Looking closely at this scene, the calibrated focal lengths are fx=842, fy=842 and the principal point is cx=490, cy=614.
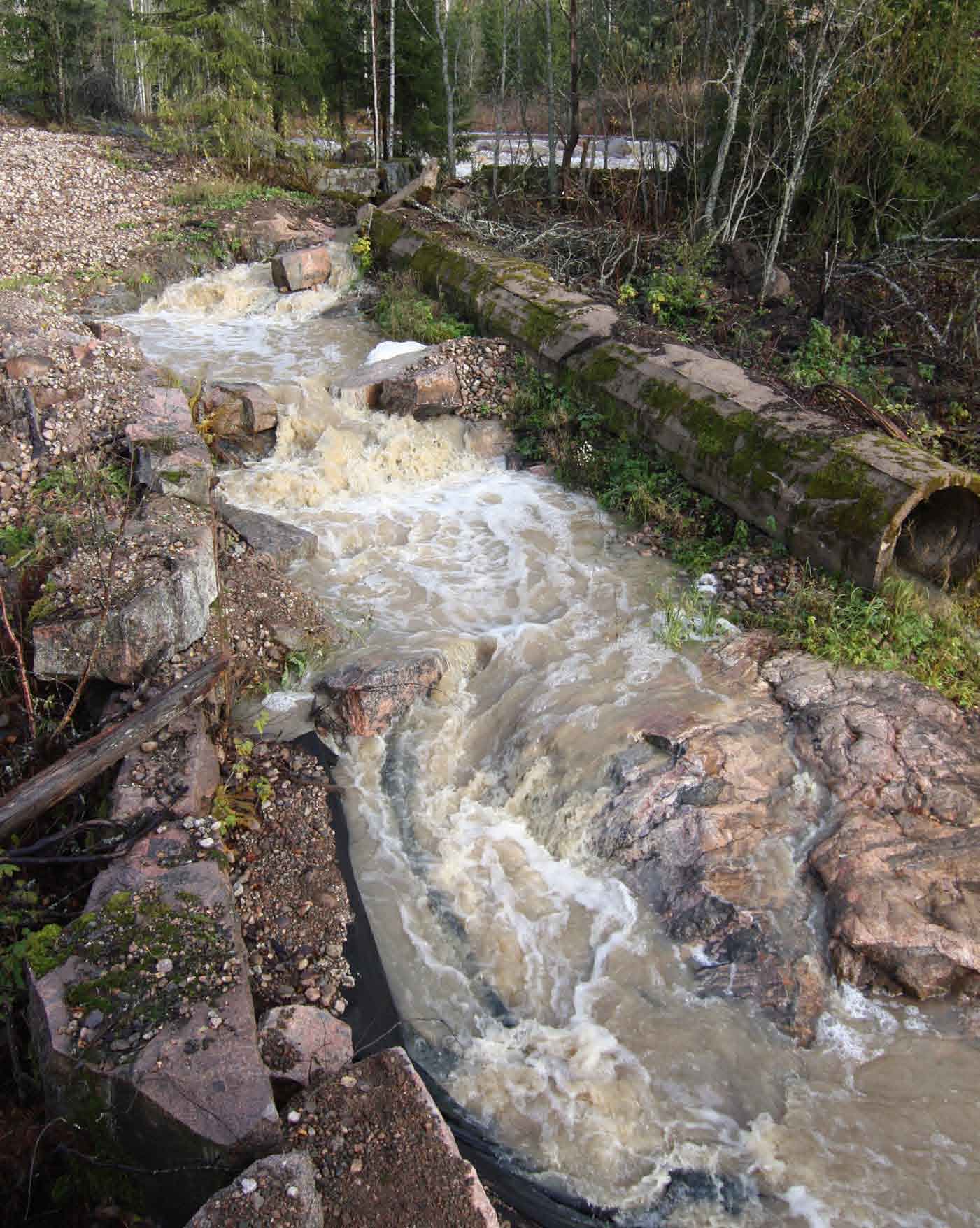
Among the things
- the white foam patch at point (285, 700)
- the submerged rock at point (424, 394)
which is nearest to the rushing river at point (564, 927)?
the white foam patch at point (285, 700)

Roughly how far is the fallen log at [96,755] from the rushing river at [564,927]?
3.31 ft

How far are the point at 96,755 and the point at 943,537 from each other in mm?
5798

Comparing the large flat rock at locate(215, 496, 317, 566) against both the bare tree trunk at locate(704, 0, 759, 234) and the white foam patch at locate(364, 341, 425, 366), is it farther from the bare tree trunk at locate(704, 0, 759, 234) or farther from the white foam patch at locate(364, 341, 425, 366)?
the bare tree trunk at locate(704, 0, 759, 234)

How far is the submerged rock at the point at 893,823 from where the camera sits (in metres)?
3.91

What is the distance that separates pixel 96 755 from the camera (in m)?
4.23

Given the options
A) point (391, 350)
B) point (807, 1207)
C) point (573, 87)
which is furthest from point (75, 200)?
point (807, 1207)

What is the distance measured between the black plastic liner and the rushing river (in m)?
0.04

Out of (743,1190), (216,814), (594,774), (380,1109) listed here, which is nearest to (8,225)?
(216,814)

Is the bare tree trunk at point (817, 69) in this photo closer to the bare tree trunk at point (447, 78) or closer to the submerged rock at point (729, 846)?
the submerged rock at point (729, 846)

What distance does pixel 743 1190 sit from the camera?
3.22m

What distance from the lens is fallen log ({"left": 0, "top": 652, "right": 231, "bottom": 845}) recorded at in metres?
3.95

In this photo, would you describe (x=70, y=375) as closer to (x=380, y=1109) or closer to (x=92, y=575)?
(x=92, y=575)

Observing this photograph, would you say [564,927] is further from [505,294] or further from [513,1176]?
[505,294]

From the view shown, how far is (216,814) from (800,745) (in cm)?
329
